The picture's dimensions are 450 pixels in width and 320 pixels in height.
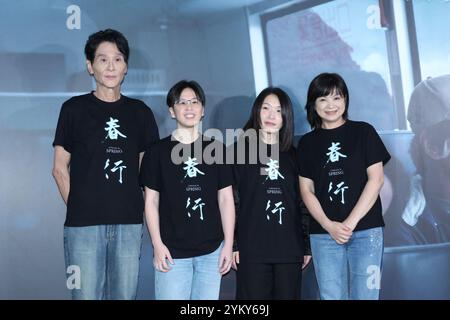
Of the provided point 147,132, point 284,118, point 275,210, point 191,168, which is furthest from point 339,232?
point 147,132

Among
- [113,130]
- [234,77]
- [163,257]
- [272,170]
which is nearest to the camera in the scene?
[163,257]

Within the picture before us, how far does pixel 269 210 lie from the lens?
2.64 m

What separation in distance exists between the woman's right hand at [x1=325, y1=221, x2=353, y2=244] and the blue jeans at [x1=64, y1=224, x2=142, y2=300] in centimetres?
83

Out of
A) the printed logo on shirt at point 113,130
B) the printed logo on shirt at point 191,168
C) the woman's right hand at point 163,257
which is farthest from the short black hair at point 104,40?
the woman's right hand at point 163,257

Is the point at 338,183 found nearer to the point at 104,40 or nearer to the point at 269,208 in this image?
the point at 269,208

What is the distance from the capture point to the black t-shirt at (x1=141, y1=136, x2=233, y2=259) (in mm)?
2512

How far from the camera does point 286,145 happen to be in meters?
2.77

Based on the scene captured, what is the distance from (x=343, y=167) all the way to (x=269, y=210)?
0.38 meters

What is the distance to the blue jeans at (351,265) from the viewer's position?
2598mm

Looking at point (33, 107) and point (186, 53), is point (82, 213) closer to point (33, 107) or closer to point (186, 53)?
point (33, 107)

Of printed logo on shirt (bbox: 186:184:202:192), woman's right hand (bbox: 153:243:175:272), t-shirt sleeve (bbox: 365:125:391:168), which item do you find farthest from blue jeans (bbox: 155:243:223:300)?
t-shirt sleeve (bbox: 365:125:391:168)

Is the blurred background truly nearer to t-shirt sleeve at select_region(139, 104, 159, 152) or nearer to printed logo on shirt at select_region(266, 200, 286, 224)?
t-shirt sleeve at select_region(139, 104, 159, 152)

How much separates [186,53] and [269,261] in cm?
130

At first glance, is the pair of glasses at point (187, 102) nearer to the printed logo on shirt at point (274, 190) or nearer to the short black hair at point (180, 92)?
the short black hair at point (180, 92)
